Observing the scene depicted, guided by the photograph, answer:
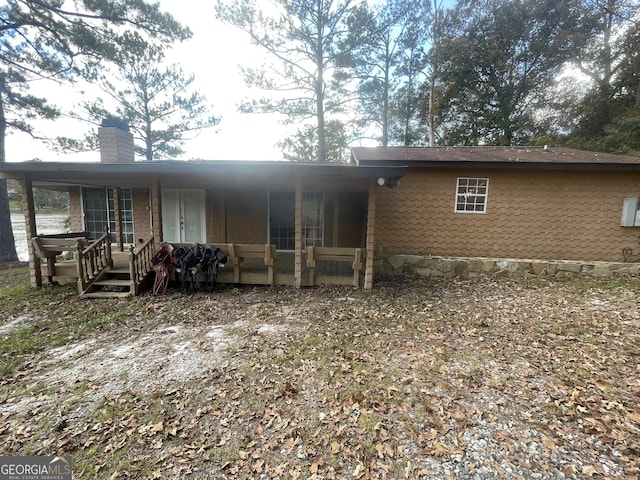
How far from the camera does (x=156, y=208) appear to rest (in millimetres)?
5770

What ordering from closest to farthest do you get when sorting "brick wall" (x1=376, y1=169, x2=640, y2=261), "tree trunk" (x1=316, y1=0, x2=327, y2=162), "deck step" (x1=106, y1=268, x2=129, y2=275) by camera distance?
1. "deck step" (x1=106, y1=268, x2=129, y2=275)
2. "brick wall" (x1=376, y1=169, x2=640, y2=261)
3. "tree trunk" (x1=316, y1=0, x2=327, y2=162)

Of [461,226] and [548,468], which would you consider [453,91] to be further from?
[548,468]

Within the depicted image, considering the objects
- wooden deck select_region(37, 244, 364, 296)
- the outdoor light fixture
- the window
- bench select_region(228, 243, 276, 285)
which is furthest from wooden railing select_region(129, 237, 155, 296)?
the window

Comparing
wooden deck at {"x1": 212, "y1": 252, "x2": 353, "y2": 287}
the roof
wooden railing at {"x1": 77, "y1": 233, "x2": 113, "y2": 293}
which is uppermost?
the roof

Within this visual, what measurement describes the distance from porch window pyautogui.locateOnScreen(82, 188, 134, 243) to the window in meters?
9.67

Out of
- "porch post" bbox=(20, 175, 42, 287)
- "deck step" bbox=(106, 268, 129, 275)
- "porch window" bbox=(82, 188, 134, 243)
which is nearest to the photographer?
"porch post" bbox=(20, 175, 42, 287)

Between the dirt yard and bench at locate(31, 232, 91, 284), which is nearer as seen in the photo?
the dirt yard

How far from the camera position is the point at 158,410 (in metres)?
2.60

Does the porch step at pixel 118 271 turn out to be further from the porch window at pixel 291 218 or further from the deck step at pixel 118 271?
the porch window at pixel 291 218

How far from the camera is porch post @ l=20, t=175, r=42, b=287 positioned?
19.0 feet

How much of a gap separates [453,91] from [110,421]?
61.1 ft

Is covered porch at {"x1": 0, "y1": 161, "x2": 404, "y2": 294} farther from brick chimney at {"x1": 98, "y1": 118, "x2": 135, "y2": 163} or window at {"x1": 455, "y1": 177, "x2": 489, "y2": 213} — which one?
window at {"x1": 455, "y1": 177, "x2": 489, "y2": 213}

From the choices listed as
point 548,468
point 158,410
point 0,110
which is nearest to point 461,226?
point 548,468

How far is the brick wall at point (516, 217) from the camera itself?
6867 mm
